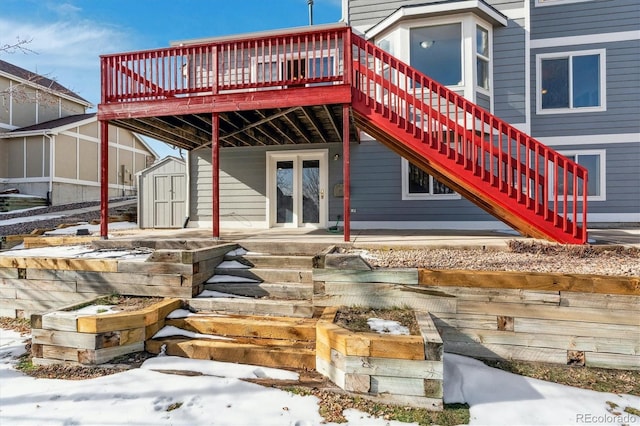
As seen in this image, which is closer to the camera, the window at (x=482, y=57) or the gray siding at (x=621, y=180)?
the window at (x=482, y=57)

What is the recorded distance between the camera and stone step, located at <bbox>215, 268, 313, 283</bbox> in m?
3.36

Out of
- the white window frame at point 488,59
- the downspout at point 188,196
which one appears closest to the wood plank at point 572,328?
the white window frame at point 488,59

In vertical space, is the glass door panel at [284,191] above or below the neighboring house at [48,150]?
below

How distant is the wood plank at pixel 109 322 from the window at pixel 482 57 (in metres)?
7.28

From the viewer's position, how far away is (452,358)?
2.55 metres

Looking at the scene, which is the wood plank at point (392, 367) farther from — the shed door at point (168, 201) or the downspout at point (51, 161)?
the downspout at point (51, 161)

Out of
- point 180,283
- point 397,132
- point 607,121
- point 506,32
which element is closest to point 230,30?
point 397,132

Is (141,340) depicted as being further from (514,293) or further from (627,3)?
(627,3)

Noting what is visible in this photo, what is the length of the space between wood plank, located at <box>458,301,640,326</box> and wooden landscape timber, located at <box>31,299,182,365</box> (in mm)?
2703

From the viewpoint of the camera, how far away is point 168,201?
8117mm

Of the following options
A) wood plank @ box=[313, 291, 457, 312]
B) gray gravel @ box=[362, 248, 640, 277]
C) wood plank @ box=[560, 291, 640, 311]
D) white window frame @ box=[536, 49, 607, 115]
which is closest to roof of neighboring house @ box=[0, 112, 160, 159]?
gray gravel @ box=[362, 248, 640, 277]

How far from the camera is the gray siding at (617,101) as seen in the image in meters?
6.87

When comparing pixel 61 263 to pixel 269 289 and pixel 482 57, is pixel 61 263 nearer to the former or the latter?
pixel 269 289

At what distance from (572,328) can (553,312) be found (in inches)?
6.8
